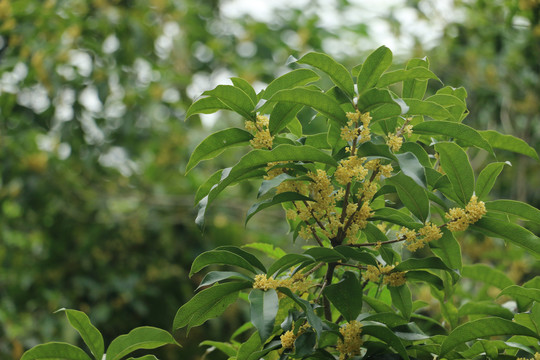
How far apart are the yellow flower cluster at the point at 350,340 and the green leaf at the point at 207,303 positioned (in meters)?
0.13

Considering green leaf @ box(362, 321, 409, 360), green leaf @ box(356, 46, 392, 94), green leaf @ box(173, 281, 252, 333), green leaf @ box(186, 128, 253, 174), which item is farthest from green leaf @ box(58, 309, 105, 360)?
green leaf @ box(356, 46, 392, 94)

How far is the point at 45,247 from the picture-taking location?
9.54ft

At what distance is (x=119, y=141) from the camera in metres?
2.92

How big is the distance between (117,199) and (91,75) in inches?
25.6

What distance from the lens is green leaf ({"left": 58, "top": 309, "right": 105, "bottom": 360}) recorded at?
0.75 metres

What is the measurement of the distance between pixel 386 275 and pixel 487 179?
0.62ft

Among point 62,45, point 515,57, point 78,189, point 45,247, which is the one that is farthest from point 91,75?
point 515,57

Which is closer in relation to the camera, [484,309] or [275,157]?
[275,157]

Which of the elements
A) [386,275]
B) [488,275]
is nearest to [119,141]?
[488,275]

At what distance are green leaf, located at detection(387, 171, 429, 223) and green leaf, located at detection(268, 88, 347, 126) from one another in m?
0.10

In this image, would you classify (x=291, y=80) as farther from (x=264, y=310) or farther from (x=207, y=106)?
(x=264, y=310)

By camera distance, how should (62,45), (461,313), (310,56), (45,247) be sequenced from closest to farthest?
(310,56) → (461,313) → (62,45) → (45,247)

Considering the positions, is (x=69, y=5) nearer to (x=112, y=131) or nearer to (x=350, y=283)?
(x=112, y=131)

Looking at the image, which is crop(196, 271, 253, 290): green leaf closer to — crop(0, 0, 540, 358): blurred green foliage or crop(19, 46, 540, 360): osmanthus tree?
crop(19, 46, 540, 360): osmanthus tree
